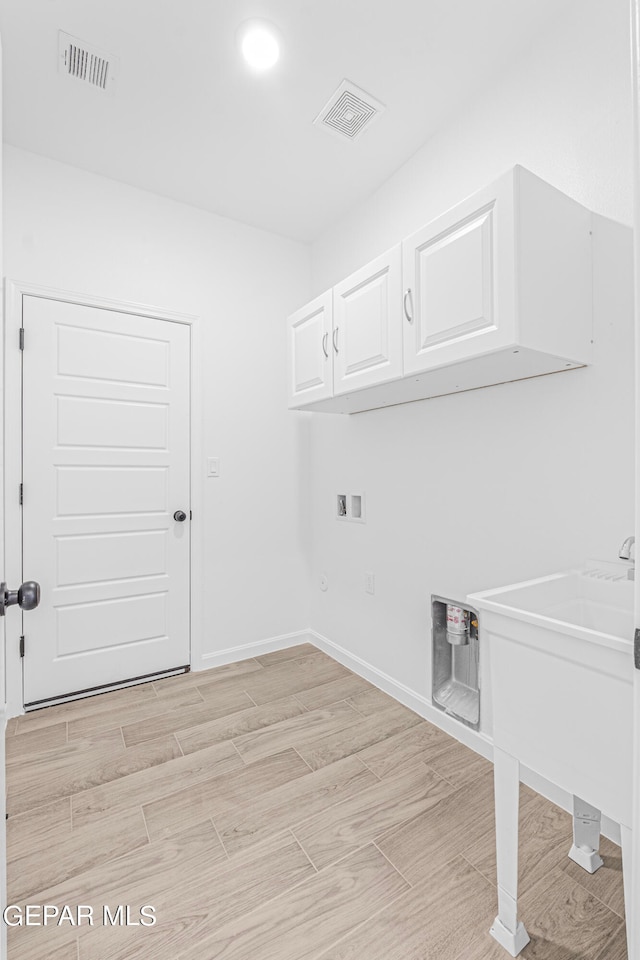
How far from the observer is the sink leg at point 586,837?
4.71 ft

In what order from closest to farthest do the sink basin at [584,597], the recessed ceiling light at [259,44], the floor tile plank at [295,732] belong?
the sink basin at [584,597]
the recessed ceiling light at [259,44]
the floor tile plank at [295,732]

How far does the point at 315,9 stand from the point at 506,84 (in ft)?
2.57

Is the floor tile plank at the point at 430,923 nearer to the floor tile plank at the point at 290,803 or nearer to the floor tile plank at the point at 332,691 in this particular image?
the floor tile plank at the point at 290,803

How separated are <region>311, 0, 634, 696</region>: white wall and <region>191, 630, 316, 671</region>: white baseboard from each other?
→ 362mm

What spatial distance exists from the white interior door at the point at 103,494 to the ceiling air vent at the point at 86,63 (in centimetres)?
96

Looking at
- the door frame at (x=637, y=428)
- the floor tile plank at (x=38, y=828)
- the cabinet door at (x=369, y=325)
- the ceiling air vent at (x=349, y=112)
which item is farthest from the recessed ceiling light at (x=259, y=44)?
the floor tile plank at (x=38, y=828)

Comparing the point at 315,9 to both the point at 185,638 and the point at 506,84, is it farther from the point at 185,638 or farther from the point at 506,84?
the point at 185,638

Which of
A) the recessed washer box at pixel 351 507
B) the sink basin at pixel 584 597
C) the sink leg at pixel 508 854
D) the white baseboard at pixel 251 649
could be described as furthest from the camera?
the white baseboard at pixel 251 649

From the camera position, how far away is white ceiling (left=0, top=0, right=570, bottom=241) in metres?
1.69

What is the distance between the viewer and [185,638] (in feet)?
9.33

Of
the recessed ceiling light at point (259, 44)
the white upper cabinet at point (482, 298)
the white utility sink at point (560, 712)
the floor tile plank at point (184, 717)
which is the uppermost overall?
the recessed ceiling light at point (259, 44)

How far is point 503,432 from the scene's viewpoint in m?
1.92

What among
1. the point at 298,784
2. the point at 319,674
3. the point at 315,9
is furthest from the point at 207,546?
the point at 315,9

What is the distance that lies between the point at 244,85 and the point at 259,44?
21 cm
